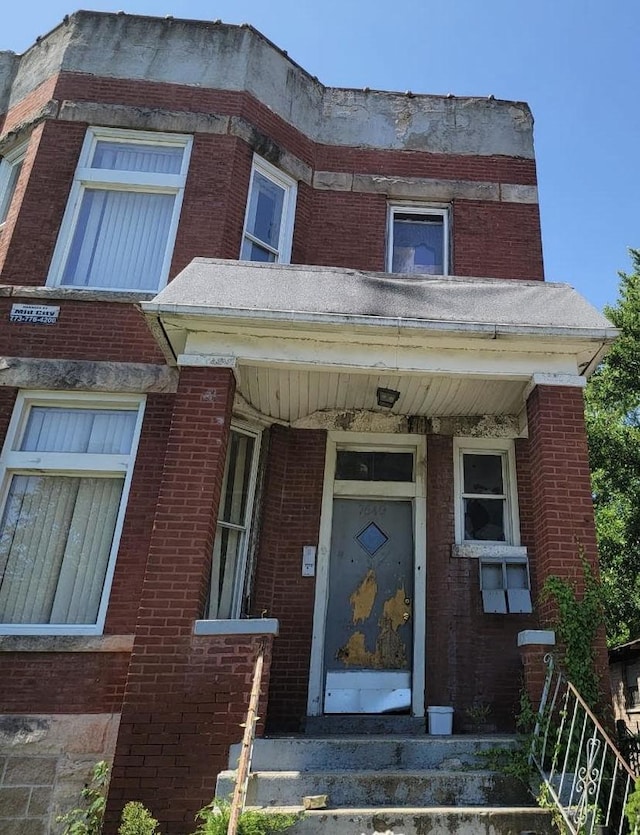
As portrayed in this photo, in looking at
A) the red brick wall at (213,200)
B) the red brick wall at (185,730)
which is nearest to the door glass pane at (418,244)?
the red brick wall at (213,200)

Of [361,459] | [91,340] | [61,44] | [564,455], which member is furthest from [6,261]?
[564,455]

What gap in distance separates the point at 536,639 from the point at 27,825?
13.7ft

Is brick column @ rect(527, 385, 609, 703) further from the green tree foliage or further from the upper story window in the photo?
the green tree foliage

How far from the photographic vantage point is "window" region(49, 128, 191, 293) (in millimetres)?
7812

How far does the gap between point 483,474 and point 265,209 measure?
4313 mm

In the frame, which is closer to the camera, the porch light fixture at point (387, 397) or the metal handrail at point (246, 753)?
the metal handrail at point (246, 753)

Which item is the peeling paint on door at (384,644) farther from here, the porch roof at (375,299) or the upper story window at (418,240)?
the upper story window at (418,240)

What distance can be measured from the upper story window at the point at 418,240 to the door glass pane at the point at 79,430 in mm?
4117

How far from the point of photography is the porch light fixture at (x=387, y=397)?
6.96 meters

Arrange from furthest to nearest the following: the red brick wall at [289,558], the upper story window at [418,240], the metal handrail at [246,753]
→ the upper story window at [418,240]
the red brick wall at [289,558]
the metal handrail at [246,753]

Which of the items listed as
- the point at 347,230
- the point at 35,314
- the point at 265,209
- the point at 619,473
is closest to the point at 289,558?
the point at 35,314

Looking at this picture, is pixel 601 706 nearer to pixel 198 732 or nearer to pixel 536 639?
pixel 536 639

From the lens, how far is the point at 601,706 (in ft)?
16.5

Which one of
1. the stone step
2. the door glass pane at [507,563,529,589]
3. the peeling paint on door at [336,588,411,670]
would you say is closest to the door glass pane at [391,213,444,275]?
the door glass pane at [507,563,529,589]
